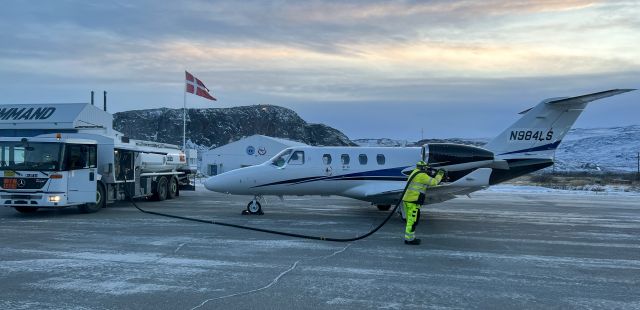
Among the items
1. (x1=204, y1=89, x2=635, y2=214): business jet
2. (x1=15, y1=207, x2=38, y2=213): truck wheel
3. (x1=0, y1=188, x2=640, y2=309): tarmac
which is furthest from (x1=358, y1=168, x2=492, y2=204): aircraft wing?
(x1=15, y1=207, x2=38, y2=213): truck wheel

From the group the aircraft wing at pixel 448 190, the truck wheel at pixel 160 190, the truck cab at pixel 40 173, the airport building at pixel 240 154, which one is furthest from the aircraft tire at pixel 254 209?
the airport building at pixel 240 154

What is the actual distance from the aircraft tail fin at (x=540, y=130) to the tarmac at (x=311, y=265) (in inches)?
102

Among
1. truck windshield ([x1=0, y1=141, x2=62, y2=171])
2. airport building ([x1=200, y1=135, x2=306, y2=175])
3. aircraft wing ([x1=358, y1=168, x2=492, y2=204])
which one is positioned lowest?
aircraft wing ([x1=358, y1=168, x2=492, y2=204])

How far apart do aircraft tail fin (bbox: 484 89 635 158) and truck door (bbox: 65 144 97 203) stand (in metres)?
13.0

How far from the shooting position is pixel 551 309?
6.53 m

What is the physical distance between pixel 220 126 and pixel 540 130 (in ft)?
530

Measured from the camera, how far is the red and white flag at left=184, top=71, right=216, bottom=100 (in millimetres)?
36250

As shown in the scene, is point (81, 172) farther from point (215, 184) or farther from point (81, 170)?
point (215, 184)

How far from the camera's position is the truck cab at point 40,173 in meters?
15.4

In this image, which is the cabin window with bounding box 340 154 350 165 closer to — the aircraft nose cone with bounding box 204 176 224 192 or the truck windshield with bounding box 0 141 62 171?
the aircraft nose cone with bounding box 204 176 224 192

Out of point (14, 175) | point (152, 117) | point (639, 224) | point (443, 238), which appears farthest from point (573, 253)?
point (152, 117)

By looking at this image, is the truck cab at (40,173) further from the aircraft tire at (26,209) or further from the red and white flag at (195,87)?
the red and white flag at (195,87)

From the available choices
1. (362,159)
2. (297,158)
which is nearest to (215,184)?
(297,158)

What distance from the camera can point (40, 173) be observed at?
15.4m
